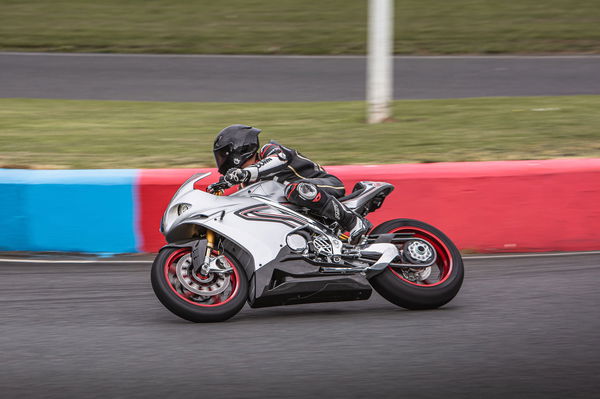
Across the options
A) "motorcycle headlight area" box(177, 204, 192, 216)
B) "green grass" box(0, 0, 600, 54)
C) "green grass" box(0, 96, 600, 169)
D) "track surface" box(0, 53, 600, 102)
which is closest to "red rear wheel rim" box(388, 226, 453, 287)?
"motorcycle headlight area" box(177, 204, 192, 216)

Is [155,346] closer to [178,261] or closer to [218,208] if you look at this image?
[178,261]

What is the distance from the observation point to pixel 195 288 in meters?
6.20

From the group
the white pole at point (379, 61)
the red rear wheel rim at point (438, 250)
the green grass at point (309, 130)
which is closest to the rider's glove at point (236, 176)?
the red rear wheel rim at point (438, 250)

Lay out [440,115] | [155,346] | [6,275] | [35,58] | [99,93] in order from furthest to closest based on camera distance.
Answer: [35,58] → [99,93] → [440,115] → [6,275] → [155,346]

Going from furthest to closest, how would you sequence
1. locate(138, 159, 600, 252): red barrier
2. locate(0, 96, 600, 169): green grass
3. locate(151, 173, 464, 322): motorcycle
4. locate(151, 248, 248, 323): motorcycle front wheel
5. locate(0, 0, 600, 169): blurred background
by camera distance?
locate(0, 0, 600, 169): blurred background < locate(0, 96, 600, 169): green grass < locate(138, 159, 600, 252): red barrier < locate(151, 173, 464, 322): motorcycle < locate(151, 248, 248, 323): motorcycle front wheel

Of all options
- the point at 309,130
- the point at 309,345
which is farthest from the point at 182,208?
the point at 309,130

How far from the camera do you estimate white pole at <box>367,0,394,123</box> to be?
11.8 meters

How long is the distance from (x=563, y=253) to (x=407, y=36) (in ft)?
44.6

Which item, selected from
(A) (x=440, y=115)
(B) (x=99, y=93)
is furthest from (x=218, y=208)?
(B) (x=99, y=93)

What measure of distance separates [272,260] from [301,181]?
62 cm

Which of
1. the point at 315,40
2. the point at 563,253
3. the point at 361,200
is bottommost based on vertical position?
the point at 563,253

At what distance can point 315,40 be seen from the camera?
2128 cm

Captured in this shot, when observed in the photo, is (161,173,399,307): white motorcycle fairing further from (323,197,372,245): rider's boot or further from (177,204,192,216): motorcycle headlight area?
(323,197,372,245): rider's boot

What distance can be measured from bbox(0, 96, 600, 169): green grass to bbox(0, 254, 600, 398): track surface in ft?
8.83
